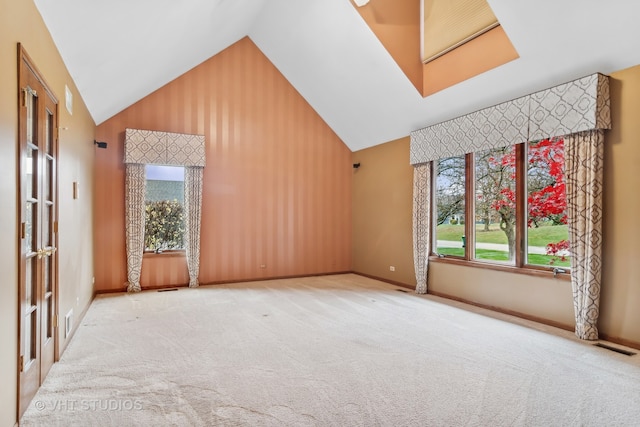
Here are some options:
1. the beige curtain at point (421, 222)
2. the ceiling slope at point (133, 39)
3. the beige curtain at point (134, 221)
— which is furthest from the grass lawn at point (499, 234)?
the beige curtain at point (134, 221)

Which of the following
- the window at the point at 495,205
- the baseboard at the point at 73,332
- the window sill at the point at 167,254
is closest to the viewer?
the baseboard at the point at 73,332

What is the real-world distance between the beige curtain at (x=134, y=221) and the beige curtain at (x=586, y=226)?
18.9 feet

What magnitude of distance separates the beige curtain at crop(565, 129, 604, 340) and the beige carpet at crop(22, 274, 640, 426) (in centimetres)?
34

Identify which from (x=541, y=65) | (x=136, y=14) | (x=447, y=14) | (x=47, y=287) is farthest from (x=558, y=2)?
(x=47, y=287)

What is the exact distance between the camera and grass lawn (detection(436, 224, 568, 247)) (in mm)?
4180

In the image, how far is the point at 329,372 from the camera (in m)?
2.79

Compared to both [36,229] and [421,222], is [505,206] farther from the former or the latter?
[36,229]

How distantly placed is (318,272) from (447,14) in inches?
191

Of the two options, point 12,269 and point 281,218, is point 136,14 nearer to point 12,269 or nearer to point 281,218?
point 12,269

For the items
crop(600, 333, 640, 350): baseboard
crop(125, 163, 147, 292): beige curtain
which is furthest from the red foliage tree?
crop(125, 163, 147, 292): beige curtain

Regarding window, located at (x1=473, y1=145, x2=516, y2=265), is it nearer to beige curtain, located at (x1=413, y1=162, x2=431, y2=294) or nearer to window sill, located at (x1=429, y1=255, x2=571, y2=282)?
window sill, located at (x1=429, y1=255, x2=571, y2=282)

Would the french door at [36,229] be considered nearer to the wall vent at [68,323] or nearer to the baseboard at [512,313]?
the wall vent at [68,323]

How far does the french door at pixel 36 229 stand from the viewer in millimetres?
2088

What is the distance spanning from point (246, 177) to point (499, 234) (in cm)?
425
